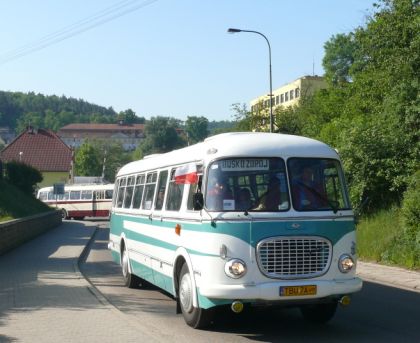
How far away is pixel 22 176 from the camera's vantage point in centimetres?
4291

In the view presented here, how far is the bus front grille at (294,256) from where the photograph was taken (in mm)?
8711

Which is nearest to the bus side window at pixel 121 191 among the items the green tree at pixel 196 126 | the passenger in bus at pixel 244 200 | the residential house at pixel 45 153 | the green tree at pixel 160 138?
the passenger in bus at pixel 244 200

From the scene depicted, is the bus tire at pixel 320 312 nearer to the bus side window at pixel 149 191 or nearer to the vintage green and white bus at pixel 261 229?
the vintage green and white bus at pixel 261 229

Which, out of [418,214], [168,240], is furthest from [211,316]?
[418,214]

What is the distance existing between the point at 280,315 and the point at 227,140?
10.2 feet

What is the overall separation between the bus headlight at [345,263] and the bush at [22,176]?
35.8 metres

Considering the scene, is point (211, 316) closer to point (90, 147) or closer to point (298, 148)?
point (298, 148)

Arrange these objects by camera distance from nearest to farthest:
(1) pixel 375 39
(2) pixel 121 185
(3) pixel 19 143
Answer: (2) pixel 121 185
(1) pixel 375 39
(3) pixel 19 143

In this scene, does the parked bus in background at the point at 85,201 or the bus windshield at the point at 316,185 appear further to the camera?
the parked bus in background at the point at 85,201

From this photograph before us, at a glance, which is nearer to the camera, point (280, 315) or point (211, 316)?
point (211, 316)

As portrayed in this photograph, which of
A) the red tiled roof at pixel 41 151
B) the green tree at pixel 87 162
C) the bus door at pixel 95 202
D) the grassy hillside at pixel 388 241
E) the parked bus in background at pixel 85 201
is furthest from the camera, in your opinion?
the green tree at pixel 87 162

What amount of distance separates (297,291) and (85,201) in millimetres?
49250

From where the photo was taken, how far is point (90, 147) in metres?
112

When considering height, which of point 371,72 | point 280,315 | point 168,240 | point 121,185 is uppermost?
point 371,72
